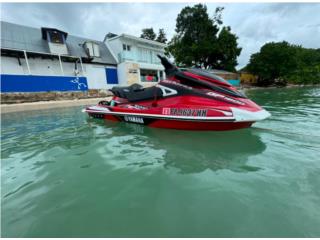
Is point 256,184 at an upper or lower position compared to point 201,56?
lower

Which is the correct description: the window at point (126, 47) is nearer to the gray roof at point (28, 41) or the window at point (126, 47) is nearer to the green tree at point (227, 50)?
the gray roof at point (28, 41)

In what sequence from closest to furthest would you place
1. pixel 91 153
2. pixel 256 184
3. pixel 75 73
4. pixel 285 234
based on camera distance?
pixel 285 234, pixel 256 184, pixel 91 153, pixel 75 73

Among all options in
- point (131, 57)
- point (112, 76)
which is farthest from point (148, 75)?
point (112, 76)

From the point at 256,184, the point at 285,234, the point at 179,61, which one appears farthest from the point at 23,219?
the point at 179,61

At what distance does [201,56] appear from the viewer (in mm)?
31797

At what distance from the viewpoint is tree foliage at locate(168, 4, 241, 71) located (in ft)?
98.6

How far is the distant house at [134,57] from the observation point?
18391 millimetres

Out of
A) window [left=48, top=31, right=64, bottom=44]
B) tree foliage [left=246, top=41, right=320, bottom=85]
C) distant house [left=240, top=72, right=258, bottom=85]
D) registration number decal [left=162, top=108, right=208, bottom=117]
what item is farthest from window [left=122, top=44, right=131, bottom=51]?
distant house [left=240, top=72, right=258, bottom=85]

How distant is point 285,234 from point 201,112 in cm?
215

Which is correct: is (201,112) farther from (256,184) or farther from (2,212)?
(2,212)

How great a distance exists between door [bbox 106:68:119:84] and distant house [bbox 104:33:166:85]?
47 cm

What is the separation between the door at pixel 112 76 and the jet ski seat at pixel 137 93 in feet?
48.2

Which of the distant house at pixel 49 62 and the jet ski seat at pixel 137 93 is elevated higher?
the distant house at pixel 49 62

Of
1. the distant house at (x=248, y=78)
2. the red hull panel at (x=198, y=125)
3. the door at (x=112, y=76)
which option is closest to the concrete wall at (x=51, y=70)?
the door at (x=112, y=76)
